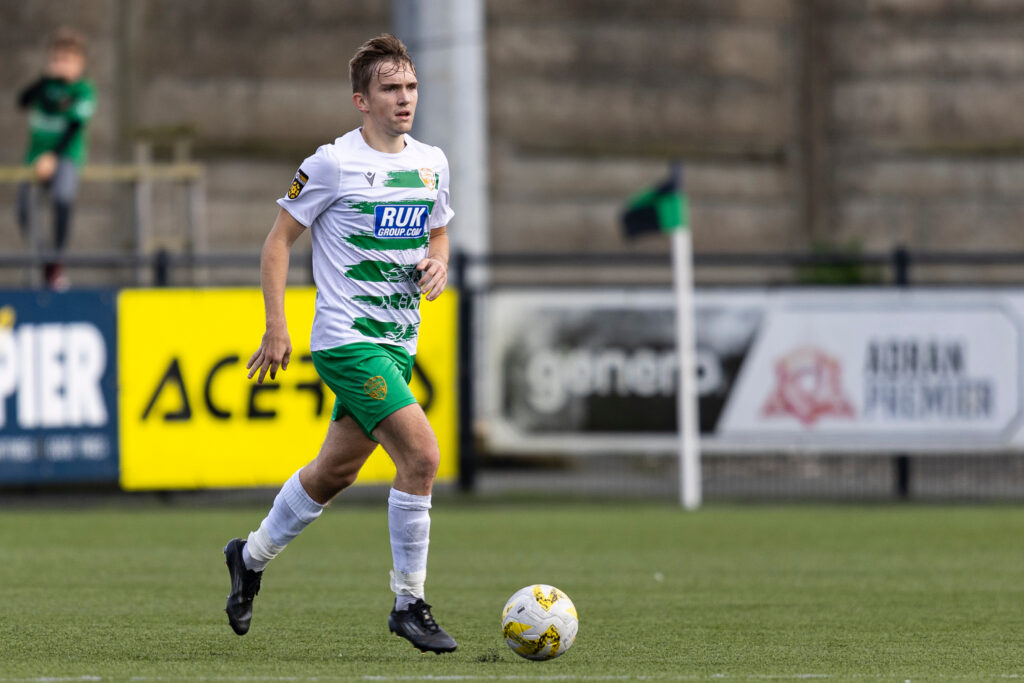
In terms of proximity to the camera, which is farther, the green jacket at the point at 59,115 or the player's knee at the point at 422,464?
the green jacket at the point at 59,115

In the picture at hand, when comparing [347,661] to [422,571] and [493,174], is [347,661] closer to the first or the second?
[422,571]

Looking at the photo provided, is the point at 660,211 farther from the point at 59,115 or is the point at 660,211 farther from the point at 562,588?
the point at 562,588

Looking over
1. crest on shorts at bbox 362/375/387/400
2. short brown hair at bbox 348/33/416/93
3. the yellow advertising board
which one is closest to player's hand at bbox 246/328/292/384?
crest on shorts at bbox 362/375/387/400

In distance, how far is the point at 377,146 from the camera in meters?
A: 6.70

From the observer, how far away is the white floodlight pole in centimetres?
1331

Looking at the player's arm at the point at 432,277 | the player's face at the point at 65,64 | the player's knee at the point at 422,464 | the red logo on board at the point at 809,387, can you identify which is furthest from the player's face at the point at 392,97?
the player's face at the point at 65,64

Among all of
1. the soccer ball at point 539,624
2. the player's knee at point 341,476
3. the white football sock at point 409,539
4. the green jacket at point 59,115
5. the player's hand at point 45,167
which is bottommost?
the soccer ball at point 539,624

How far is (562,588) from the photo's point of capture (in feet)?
28.9

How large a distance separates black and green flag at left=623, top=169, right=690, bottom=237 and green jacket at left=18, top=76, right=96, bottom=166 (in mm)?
4545

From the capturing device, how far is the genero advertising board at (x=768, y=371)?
13.8 metres

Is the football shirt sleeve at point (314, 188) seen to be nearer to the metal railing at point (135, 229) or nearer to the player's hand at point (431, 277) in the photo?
the player's hand at point (431, 277)

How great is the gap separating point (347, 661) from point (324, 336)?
1187 millimetres

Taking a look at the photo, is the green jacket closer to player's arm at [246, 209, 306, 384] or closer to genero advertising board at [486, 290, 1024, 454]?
genero advertising board at [486, 290, 1024, 454]

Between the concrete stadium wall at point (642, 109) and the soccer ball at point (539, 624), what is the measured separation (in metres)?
14.4
